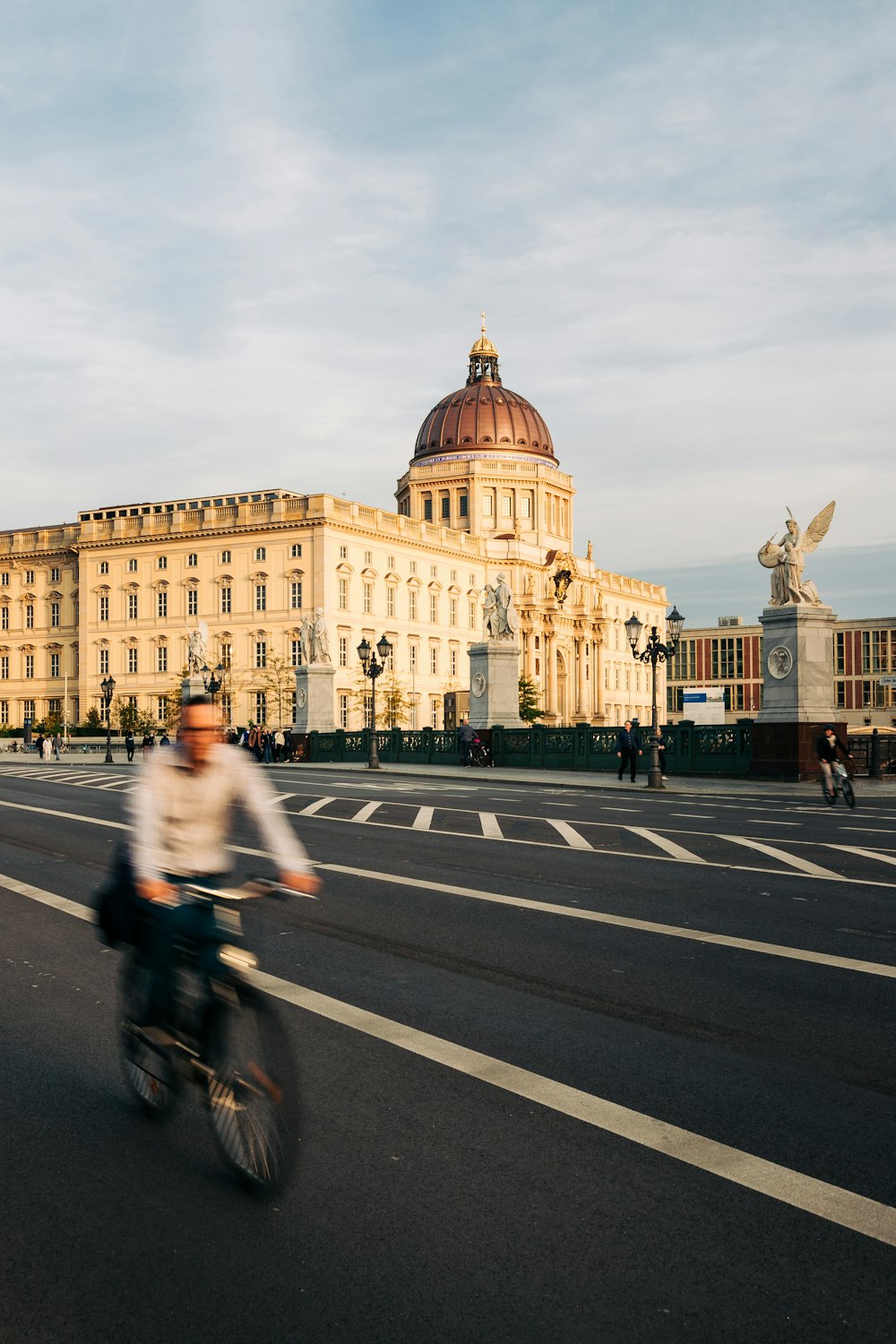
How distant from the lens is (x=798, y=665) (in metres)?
31.7

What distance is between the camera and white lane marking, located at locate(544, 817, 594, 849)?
1641 cm

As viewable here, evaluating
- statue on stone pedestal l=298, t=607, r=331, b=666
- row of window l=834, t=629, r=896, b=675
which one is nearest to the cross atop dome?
row of window l=834, t=629, r=896, b=675

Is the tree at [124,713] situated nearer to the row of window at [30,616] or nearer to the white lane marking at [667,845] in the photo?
the row of window at [30,616]

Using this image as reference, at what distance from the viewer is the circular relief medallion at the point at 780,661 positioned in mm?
31938

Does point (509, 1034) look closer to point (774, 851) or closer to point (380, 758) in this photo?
point (774, 851)

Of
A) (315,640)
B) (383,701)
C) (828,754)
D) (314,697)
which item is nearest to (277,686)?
(383,701)

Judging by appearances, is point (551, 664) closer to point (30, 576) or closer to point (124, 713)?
point (124, 713)

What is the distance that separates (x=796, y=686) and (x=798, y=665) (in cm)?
56

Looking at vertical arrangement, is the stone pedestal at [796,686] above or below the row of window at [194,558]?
below

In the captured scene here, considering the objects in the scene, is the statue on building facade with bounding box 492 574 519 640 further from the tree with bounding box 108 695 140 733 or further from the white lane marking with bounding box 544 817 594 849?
the tree with bounding box 108 695 140 733

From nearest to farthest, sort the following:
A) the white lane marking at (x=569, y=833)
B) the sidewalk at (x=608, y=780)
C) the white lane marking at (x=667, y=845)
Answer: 1. the white lane marking at (x=667, y=845)
2. the white lane marking at (x=569, y=833)
3. the sidewalk at (x=608, y=780)

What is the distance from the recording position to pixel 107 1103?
567cm

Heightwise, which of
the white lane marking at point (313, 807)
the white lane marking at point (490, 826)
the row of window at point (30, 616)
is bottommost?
the white lane marking at point (490, 826)

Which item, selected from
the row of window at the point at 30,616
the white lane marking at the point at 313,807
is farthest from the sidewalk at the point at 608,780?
the row of window at the point at 30,616
